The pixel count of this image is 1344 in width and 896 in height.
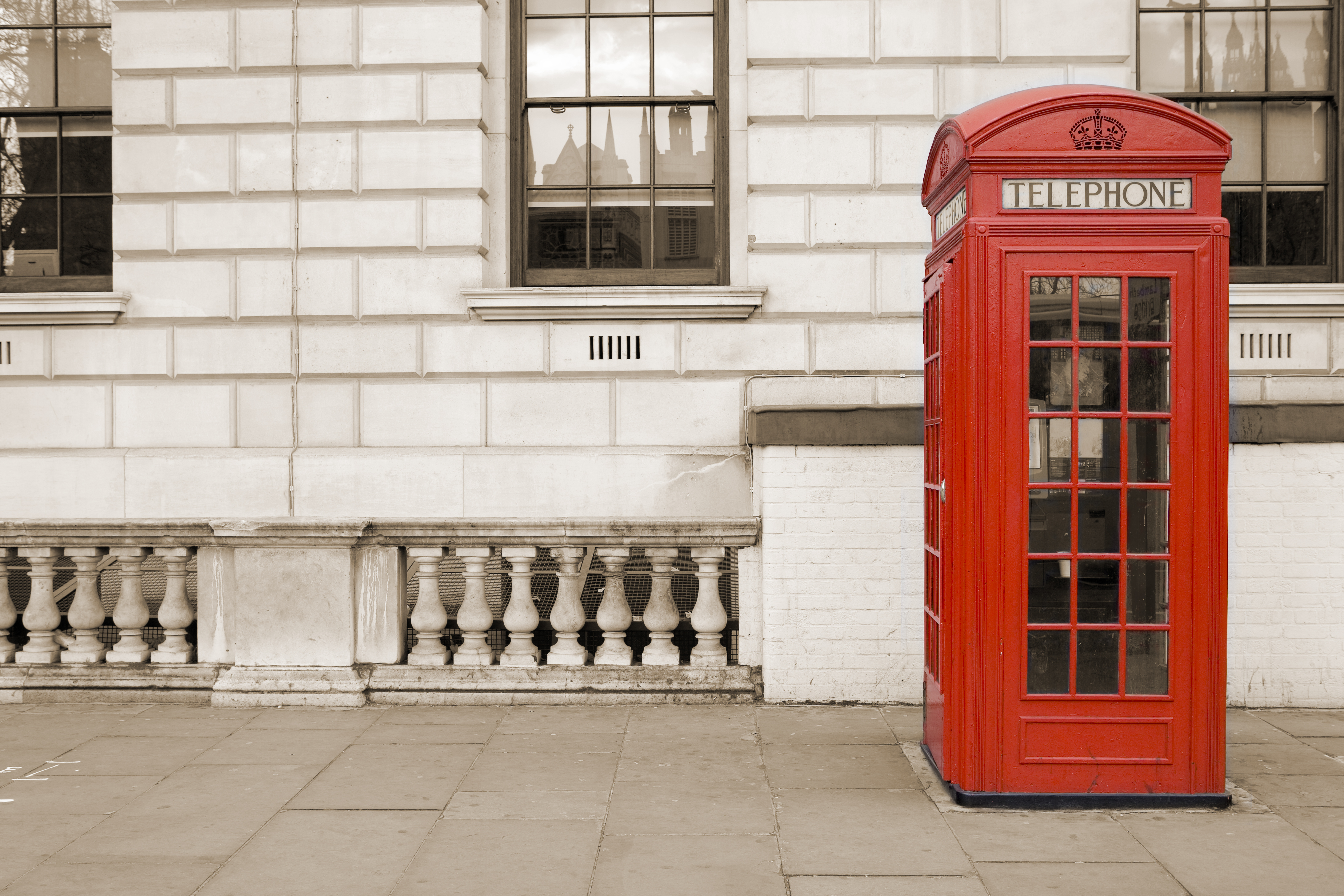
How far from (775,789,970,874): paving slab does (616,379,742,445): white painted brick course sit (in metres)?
3.68

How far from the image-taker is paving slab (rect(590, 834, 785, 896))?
363cm

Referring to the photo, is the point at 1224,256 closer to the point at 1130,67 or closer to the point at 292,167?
the point at 1130,67

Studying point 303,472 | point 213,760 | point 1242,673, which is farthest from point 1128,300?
point 303,472

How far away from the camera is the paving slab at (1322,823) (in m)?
4.05

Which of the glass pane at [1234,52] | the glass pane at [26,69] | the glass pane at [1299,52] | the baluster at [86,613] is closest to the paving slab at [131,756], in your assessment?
the baluster at [86,613]

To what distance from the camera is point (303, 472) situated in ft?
26.2

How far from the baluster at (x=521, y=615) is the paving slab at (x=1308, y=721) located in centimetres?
402

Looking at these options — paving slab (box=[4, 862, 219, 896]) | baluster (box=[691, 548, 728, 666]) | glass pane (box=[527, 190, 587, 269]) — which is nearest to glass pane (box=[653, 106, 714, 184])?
glass pane (box=[527, 190, 587, 269])

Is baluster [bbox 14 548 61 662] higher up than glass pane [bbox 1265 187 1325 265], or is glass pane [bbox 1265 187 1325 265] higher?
glass pane [bbox 1265 187 1325 265]

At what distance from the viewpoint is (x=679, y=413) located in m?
8.02

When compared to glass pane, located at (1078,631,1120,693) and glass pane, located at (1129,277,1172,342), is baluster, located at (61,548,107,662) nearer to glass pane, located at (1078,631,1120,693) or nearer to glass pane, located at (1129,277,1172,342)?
glass pane, located at (1078,631,1120,693)

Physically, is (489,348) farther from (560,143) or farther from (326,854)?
(326,854)

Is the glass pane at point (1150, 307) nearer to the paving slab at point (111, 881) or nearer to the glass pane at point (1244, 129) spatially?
the paving slab at point (111, 881)

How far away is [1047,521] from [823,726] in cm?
191
